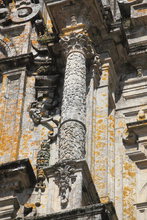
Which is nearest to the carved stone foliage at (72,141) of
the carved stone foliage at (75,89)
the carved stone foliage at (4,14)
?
the carved stone foliage at (75,89)

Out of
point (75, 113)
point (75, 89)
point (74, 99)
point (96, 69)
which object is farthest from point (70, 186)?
point (96, 69)

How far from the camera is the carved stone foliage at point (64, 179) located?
38.1 ft

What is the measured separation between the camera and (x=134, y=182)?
13305mm

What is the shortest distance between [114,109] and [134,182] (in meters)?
1.83

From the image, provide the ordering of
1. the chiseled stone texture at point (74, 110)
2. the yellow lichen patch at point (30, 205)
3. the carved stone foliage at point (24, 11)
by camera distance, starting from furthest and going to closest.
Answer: the carved stone foliage at point (24, 11) → the yellow lichen patch at point (30, 205) → the chiseled stone texture at point (74, 110)

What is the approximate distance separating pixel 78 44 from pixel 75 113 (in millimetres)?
1988

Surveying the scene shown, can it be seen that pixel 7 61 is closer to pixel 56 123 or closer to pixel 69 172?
pixel 56 123

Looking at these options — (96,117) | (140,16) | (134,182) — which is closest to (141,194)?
(134,182)

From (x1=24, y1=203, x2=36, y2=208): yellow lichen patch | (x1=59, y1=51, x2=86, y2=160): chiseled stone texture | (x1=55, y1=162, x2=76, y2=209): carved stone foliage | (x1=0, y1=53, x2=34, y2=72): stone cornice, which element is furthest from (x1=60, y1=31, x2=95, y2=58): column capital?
(x1=55, y1=162, x2=76, y2=209): carved stone foliage

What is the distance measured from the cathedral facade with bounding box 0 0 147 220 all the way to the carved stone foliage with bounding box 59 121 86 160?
0.7 inches

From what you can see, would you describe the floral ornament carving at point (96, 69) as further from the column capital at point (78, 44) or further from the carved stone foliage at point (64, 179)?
the carved stone foliage at point (64, 179)

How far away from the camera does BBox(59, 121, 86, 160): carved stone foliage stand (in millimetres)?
12180

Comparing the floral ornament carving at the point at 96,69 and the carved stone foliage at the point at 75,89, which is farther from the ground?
the floral ornament carving at the point at 96,69

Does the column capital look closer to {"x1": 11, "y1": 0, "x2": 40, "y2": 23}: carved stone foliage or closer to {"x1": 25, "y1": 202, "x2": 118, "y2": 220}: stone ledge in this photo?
{"x1": 11, "y1": 0, "x2": 40, "y2": 23}: carved stone foliage
